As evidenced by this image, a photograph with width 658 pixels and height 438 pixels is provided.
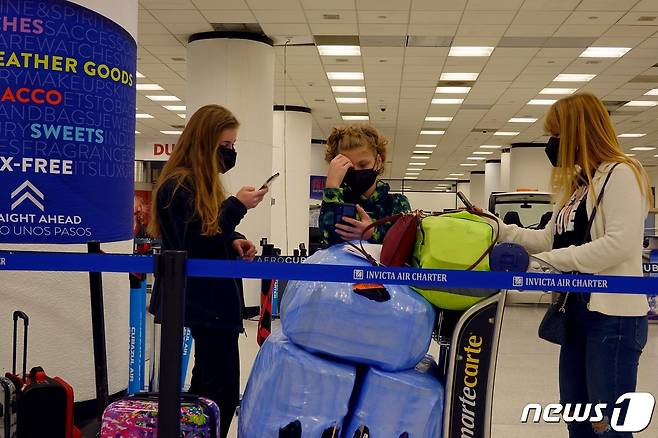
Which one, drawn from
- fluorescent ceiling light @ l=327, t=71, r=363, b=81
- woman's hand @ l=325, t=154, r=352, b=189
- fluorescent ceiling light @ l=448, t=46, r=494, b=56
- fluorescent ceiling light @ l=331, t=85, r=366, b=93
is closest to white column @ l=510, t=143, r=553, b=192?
fluorescent ceiling light @ l=331, t=85, r=366, b=93

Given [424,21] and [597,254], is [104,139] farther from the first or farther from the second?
[424,21]

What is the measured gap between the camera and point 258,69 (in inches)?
431

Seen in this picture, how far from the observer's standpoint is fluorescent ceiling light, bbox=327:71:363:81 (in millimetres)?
13578

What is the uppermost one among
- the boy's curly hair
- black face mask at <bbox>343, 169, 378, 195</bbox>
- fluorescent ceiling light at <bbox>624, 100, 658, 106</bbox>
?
fluorescent ceiling light at <bbox>624, 100, 658, 106</bbox>

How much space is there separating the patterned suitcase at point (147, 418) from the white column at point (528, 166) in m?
21.5

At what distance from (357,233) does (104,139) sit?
931 mm

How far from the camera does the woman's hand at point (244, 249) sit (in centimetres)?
300

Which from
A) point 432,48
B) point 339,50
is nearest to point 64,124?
point 432,48

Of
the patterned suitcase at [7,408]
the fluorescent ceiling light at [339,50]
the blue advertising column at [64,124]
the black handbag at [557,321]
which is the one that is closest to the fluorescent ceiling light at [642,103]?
the fluorescent ceiling light at [339,50]

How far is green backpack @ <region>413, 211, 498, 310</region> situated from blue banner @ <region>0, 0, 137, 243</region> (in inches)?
42.2

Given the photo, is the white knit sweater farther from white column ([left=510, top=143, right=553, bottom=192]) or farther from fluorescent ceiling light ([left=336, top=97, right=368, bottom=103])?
white column ([left=510, top=143, right=553, bottom=192])

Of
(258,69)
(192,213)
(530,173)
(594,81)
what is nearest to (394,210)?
(192,213)

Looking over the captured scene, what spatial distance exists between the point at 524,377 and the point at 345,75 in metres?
8.92

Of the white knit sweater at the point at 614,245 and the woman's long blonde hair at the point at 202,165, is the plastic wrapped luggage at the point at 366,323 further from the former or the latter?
the woman's long blonde hair at the point at 202,165
